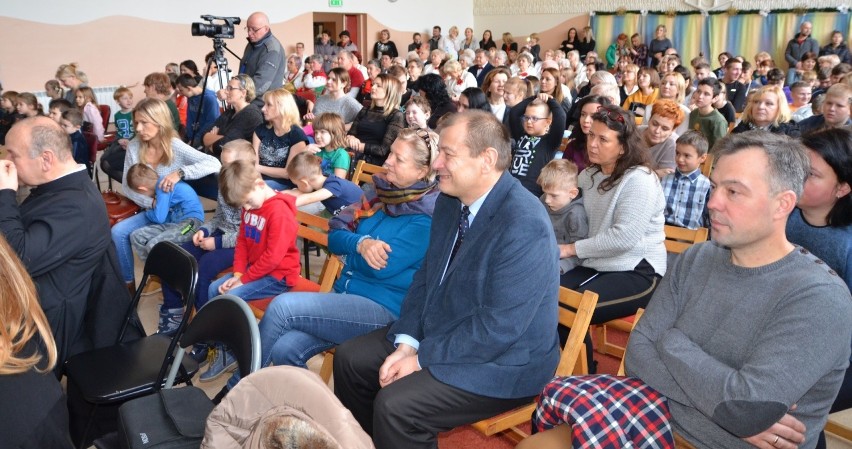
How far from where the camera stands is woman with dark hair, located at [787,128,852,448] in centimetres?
206

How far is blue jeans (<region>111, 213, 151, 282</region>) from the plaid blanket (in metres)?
2.91

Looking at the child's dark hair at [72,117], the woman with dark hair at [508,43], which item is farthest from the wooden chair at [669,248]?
the woman with dark hair at [508,43]

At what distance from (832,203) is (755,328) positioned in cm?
78

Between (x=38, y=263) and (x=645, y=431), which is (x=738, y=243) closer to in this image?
(x=645, y=431)

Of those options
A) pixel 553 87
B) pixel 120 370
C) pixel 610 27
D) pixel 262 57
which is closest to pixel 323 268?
pixel 120 370

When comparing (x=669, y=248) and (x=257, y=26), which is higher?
(x=257, y=26)

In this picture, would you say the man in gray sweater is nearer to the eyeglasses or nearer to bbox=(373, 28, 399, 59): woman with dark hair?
the eyeglasses

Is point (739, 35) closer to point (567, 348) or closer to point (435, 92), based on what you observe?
point (435, 92)

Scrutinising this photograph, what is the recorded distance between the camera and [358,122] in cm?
527

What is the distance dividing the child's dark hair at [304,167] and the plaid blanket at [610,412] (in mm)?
2414

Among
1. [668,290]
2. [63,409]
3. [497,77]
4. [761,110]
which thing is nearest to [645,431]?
[668,290]

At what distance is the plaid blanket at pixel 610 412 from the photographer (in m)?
1.68

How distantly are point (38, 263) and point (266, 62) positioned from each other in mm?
3910

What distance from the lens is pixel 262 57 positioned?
19.6ft
